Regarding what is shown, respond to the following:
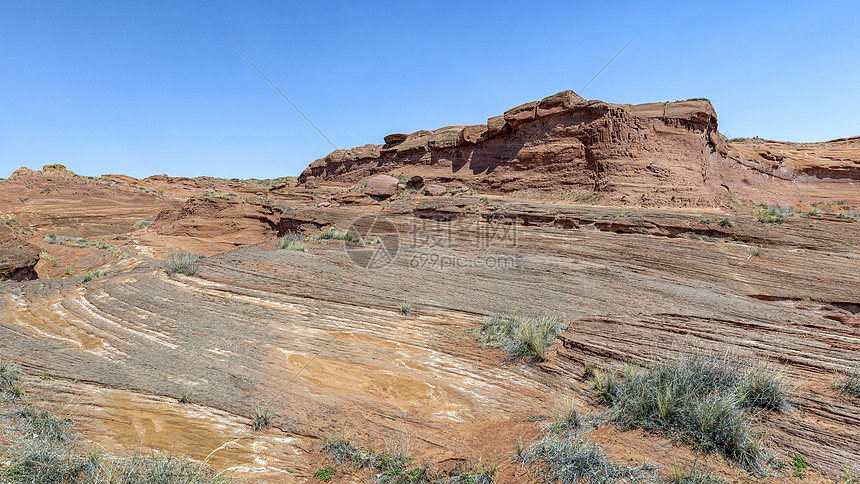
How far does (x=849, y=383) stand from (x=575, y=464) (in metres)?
2.93

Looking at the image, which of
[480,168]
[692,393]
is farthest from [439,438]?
[480,168]

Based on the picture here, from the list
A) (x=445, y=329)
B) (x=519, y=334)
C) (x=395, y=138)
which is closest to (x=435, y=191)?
(x=395, y=138)

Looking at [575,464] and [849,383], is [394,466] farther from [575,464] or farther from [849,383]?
[849,383]

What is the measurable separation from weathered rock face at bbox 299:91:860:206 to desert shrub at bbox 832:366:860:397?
50.2 ft

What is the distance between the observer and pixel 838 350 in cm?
477

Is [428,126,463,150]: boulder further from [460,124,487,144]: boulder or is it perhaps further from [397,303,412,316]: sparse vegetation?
[397,303,412,316]: sparse vegetation

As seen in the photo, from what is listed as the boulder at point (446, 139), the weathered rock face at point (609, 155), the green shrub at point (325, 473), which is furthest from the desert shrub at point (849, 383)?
the boulder at point (446, 139)

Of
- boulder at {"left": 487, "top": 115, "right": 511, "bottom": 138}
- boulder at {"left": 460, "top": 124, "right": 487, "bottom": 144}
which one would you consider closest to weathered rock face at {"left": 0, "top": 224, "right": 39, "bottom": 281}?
boulder at {"left": 460, "top": 124, "right": 487, "bottom": 144}

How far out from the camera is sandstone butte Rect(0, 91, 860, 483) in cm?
358

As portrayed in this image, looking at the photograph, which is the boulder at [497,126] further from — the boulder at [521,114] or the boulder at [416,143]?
the boulder at [416,143]

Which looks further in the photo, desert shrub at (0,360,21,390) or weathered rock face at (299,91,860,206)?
weathered rock face at (299,91,860,206)

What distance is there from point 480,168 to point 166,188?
4317 centimetres

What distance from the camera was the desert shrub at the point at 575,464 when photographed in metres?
3.15

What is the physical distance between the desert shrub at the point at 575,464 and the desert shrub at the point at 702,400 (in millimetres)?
683
